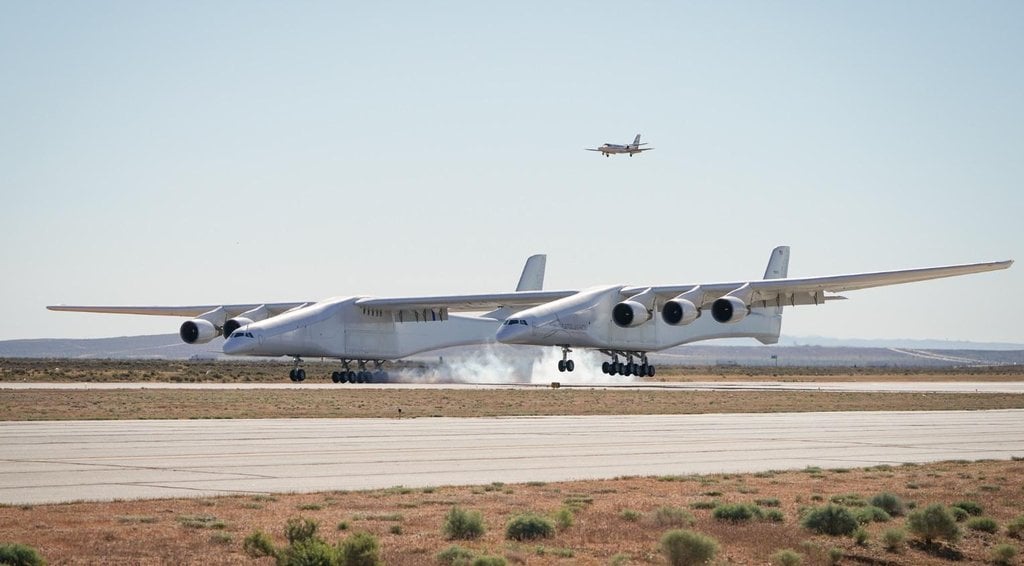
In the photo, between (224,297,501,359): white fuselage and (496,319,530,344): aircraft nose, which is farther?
(496,319,530,344): aircraft nose

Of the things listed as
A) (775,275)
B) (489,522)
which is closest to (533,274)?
(775,275)

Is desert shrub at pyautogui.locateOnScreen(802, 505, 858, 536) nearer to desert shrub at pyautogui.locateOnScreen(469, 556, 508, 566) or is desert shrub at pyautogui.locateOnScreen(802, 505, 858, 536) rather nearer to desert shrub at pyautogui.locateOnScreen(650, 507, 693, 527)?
desert shrub at pyautogui.locateOnScreen(650, 507, 693, 527)

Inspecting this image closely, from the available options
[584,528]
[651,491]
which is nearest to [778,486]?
[651,491]

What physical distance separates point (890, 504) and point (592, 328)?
4498 centimetres

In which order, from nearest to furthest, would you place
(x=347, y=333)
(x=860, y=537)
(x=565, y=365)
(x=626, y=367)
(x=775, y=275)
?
1. (x=860, y=537)
2. (x=347, y=333)
3. (x=565, y=365)
4. (x=626, y=367)
5. (x=775, y=275)

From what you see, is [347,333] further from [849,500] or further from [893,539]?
[893,539]

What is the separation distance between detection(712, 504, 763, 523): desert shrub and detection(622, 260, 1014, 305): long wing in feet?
126

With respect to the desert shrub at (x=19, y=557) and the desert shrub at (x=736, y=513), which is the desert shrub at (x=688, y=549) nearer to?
the desert shrub at (x=736, y=513)

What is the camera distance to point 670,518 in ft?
40.7

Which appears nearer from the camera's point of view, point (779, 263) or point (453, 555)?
point (453, 555)

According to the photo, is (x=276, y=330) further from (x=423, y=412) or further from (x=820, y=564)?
(x=820, y=564)

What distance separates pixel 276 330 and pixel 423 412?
2374cm

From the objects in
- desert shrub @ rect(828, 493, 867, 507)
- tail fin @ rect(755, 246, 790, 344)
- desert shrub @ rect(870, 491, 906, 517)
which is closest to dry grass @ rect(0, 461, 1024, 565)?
desert shrub @ rect(828, 493, 867, 507)

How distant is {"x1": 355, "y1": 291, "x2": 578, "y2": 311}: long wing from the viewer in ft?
197
